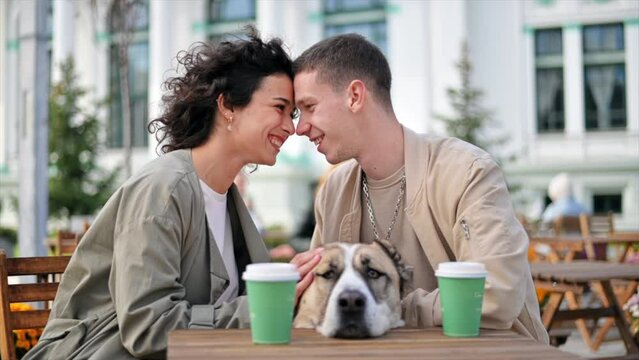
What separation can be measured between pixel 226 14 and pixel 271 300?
26461 millimetres

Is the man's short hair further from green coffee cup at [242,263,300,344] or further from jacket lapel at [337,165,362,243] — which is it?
green coffee cup at [242,263,300,344]

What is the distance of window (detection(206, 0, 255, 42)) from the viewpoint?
89.4 ft

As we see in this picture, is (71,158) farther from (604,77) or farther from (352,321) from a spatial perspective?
(352,321)

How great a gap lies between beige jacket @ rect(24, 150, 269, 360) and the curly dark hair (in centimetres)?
27

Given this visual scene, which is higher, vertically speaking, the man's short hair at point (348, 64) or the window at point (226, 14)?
the window at point (226, 14)

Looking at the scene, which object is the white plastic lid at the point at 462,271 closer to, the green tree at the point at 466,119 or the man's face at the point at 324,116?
the man's face at the point at 324,116

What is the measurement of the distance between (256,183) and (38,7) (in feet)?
59.9

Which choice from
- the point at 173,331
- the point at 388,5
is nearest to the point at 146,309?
the point at 173,331

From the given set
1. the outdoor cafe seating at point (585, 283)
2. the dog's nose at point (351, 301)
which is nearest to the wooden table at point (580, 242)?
the outdoor cafe seating at point (585, 283)

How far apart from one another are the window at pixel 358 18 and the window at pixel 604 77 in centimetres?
662

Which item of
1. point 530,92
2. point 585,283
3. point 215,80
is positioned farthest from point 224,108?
point 530,92

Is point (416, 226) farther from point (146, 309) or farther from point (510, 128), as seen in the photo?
point (510, 128)

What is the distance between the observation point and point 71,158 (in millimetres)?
20000

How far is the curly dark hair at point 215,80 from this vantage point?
3238 millimetres
